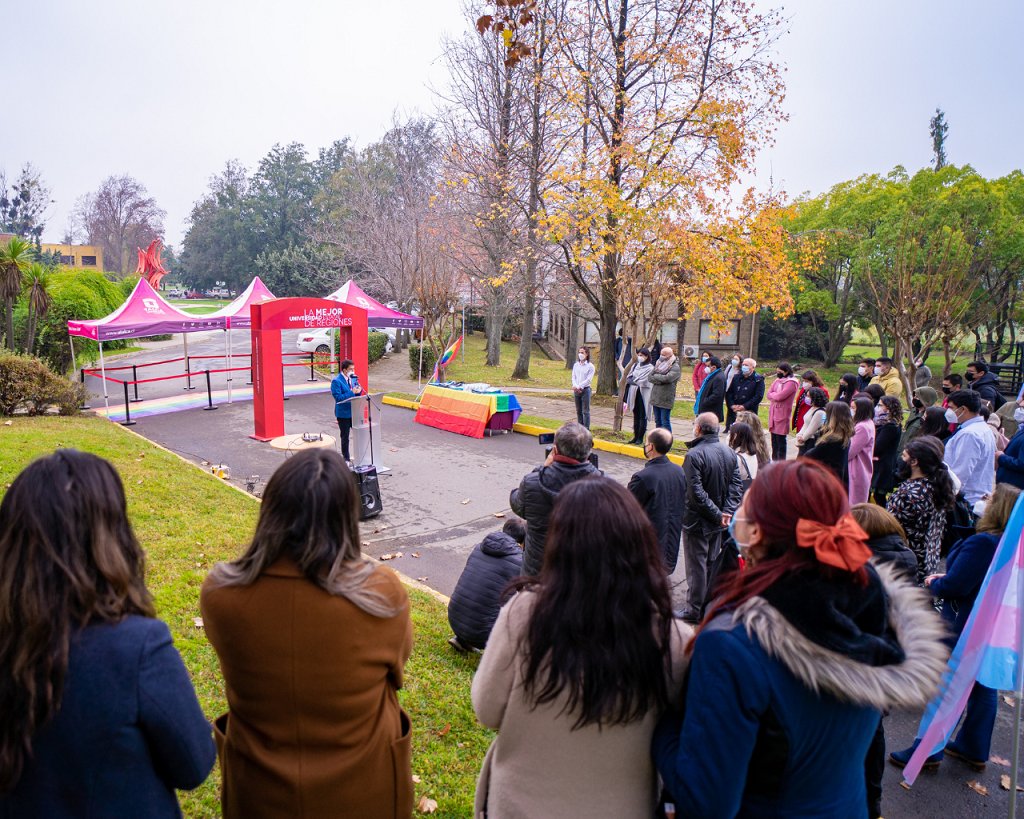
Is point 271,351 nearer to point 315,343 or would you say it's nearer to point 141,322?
point 141,322

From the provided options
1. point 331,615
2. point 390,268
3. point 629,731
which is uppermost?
point 390,268

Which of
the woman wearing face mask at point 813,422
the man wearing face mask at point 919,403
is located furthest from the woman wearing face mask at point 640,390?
the man wearing face mask at point 919,403

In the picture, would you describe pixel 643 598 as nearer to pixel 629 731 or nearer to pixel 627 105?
pixel 629 731

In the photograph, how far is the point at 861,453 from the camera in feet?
25.4

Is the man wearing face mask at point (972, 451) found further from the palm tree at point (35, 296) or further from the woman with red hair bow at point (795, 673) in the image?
the palm tree at point (35, 296)

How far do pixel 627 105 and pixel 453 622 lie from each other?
15.0 metres

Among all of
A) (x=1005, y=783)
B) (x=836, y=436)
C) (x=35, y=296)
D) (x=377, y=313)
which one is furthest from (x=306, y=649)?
(x=35, y=296)

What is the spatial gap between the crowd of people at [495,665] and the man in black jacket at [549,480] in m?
2.63

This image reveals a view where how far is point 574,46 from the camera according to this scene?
16984 millimetres

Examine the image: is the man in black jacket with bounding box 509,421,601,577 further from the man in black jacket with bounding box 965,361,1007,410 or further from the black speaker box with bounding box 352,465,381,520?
the man in black jacket with bounding box 965,361,1007,410

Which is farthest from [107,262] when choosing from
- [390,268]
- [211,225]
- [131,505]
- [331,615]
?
[331,615]

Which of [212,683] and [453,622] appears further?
[453,622]

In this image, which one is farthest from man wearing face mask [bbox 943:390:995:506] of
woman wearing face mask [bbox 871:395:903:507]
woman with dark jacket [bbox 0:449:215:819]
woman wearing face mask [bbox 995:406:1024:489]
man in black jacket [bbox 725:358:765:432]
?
woman with dark jacket [bbox 0:449:215:819]

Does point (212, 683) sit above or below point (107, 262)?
below
